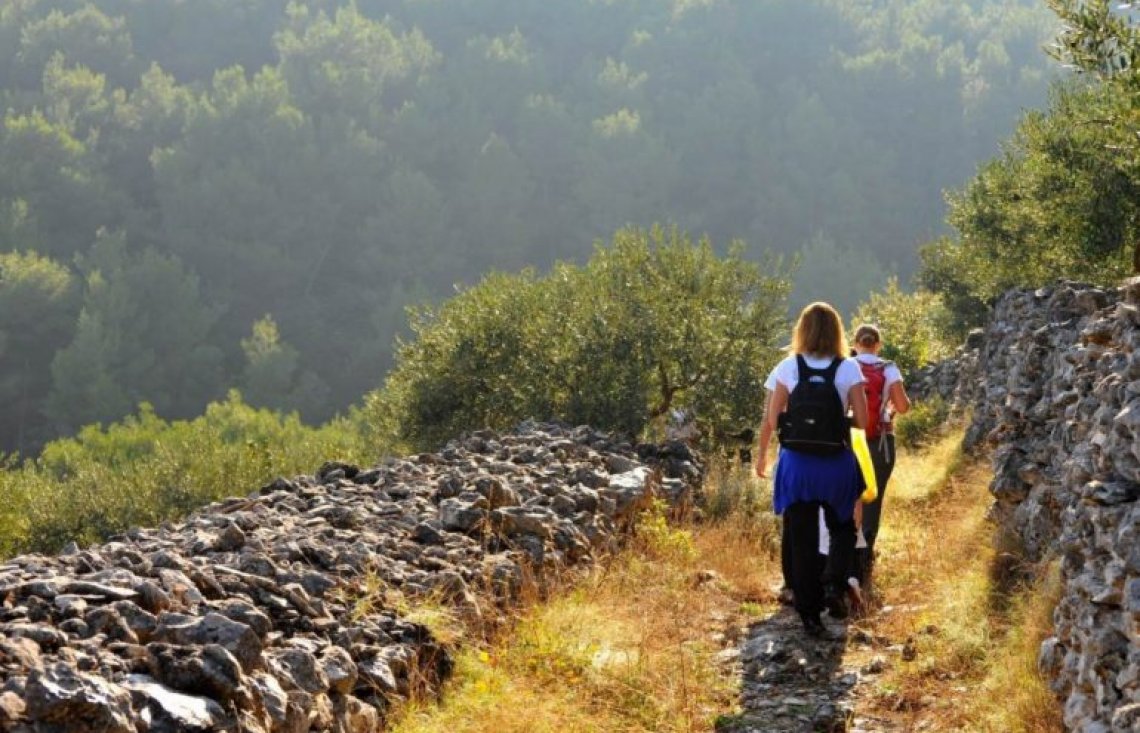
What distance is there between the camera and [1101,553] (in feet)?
18.4

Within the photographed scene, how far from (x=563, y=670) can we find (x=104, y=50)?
4120 inches

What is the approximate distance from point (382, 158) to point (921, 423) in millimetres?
73254

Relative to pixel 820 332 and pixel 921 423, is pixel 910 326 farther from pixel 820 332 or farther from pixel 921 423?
pixel 820 332

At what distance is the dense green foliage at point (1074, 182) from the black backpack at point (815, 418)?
399 centimetres

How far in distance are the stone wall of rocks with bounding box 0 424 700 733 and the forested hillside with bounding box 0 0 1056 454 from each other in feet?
193

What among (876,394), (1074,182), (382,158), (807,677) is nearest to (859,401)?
(807,677)

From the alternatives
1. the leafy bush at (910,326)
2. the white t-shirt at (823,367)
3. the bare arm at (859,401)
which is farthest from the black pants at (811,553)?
the leafy bush at (910,326)


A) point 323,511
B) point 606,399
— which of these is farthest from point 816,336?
point 606,399

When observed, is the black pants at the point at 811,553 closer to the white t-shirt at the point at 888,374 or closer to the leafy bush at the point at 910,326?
the white t-shirt at the point at 888,374

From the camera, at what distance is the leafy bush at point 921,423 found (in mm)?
22803

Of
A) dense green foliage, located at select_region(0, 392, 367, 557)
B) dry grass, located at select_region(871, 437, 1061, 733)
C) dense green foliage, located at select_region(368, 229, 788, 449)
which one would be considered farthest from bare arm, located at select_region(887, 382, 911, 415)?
dense green foliage, located at select_region(0, 392, 367, 557)

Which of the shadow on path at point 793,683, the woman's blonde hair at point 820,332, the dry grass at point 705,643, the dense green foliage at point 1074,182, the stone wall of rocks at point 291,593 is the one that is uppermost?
the dense green foliage at point 1074,182

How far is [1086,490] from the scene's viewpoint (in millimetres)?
5688

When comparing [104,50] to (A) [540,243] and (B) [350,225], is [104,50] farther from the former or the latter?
(A) [540,243]
